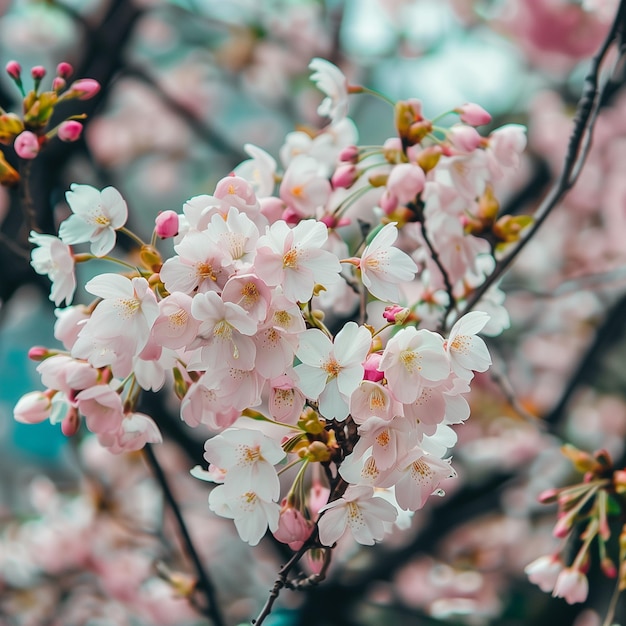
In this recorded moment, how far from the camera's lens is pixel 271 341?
0.48 m

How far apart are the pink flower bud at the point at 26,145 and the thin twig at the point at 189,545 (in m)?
0.32

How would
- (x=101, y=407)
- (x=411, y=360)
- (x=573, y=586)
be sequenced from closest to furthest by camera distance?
(x=411, y=360) < (x=101, y=407) < (x=573, y=586)

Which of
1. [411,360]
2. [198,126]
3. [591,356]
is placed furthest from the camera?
[198,126]

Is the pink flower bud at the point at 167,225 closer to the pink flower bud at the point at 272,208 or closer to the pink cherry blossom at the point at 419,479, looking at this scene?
the pink flower bud at the point at 272,208

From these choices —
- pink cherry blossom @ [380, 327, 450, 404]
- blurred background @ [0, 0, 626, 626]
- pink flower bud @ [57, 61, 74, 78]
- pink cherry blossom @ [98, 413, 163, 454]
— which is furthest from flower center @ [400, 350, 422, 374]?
blurred background @ [0, 0, 626, 626]

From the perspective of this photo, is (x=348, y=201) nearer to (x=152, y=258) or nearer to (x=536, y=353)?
(x=152, y=258)

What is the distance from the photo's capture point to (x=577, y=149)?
2.46 ft

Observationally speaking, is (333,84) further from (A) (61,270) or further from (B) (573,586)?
(B) (573,586)

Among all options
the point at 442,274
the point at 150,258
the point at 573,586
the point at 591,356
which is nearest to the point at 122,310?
the point at 150,258

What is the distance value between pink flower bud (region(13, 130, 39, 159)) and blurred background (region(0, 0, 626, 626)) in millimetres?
674

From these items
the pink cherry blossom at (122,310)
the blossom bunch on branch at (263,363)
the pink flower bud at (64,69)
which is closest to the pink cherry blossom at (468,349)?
the blossom bunch on branch at (263,363)

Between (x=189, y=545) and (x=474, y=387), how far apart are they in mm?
1488

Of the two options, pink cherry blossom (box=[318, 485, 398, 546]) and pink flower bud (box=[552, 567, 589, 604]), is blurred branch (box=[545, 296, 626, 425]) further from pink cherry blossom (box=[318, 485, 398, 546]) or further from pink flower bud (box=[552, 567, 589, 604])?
pink cherry blossom (box=[318, 485, 398, 546])

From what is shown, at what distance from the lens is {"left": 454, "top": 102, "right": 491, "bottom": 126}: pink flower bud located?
2.29ft
